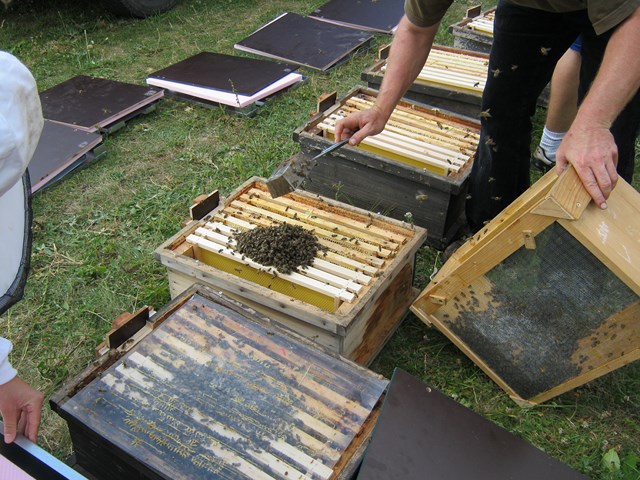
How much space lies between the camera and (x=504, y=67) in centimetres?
209

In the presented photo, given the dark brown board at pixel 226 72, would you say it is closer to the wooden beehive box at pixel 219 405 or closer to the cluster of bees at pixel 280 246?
the cluster of bees at pixel 280 246

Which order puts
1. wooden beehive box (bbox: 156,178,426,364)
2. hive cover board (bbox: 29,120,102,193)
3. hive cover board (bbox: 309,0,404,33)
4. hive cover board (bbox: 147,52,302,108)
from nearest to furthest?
wooden beehive box (bbox: 156,178,426,364) → hive cover board (bbox: 29,120,102,193) → hive cover board (bbox: 147,52,302,108) → hive cover board (bbox: 309,0,404,33)

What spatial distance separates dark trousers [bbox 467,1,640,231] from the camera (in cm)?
191

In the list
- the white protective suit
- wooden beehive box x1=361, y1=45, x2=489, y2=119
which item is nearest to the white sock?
wooden beehive box x1=361, y1=45, x2=489, y2=119

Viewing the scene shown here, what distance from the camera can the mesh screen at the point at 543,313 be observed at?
1501 mm

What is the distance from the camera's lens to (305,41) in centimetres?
425

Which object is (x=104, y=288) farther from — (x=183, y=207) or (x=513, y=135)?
(x=513, y=135)

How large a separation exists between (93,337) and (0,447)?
842 millimetres

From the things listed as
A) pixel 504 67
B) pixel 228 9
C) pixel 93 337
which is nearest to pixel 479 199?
pixel 504 67

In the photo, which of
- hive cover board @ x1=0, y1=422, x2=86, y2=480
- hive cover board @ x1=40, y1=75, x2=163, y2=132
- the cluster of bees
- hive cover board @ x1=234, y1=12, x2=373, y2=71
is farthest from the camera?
hive cover board @ x1=234, y1=12, x2=373, y2=71

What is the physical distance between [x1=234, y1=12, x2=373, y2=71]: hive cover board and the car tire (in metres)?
1.00

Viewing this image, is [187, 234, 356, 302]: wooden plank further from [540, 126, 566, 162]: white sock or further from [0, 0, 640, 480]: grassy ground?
[540, 126, 566, 162]: white sock


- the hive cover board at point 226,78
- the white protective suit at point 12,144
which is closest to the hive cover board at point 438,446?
the white protective suit at point 12,144

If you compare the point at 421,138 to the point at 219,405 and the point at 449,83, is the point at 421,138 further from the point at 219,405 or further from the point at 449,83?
the point at 219,405
